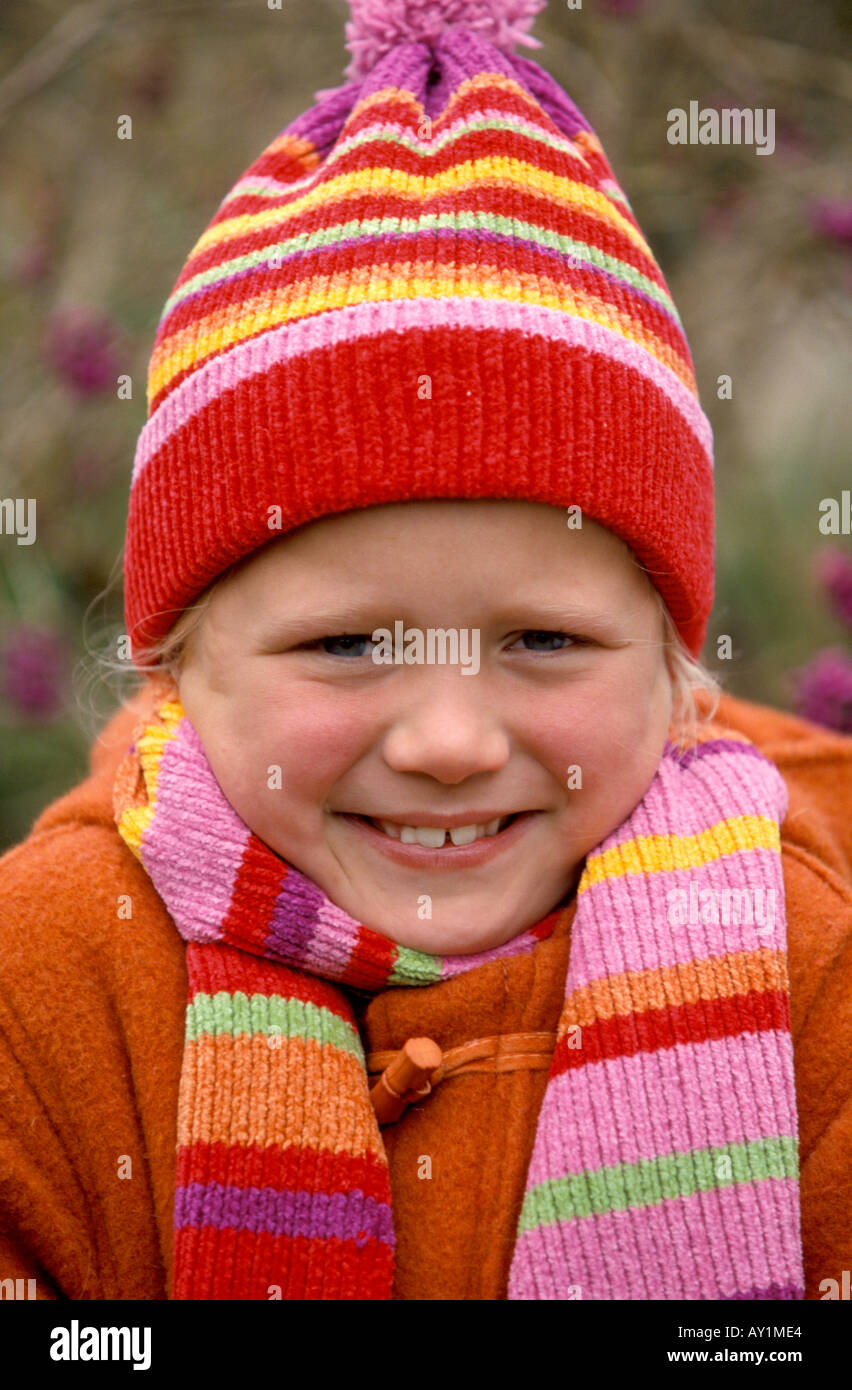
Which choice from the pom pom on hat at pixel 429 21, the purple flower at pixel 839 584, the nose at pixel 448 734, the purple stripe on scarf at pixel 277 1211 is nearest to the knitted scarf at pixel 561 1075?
the purple stripe on scarf at pixel 277 1211

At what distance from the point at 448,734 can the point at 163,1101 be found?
1.67 ft

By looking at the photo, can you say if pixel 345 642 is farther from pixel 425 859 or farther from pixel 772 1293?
pixel 772 1293

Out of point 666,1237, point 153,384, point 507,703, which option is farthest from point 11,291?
point 666,1237

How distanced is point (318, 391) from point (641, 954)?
0.69m

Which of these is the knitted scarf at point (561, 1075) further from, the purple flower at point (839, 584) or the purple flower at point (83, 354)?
the purple flower at point (83, 354)

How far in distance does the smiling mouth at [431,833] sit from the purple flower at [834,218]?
7.11 feet

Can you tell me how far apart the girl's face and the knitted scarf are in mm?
50

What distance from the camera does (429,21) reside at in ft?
5.19

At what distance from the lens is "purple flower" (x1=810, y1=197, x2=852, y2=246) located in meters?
2.95

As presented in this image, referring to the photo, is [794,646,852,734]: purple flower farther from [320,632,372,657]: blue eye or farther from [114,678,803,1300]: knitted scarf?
[320,632,372,657]: blue eye

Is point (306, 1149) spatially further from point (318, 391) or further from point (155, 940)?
point (318, 391)

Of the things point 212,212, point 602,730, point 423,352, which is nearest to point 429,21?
point 423,352

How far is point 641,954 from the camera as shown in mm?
1351

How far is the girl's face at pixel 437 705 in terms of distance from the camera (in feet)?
4.15
